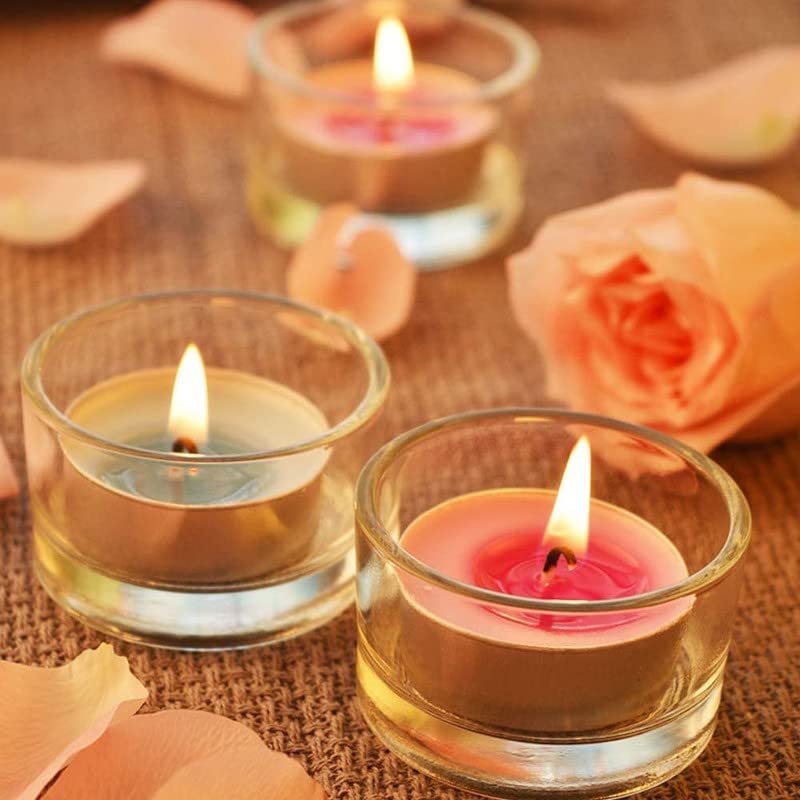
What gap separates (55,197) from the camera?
85cm

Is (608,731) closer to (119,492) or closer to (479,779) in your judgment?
(479,779)

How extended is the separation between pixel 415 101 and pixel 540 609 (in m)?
0.44

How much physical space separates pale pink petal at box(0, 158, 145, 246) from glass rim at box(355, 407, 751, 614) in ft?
1.23

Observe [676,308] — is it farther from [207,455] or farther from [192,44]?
[192,44]

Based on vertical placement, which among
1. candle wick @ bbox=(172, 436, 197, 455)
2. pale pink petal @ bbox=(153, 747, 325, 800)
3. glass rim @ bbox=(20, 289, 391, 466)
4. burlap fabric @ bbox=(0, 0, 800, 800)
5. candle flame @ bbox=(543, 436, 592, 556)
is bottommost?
burlap fabric @ bbox=(0, 0, 800, 800)


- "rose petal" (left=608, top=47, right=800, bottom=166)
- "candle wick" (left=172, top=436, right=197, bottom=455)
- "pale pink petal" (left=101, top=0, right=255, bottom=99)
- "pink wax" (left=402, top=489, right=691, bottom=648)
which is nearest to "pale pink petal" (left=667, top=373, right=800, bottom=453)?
"pink wax" (left=402, top=489, right=691, bottom=648)

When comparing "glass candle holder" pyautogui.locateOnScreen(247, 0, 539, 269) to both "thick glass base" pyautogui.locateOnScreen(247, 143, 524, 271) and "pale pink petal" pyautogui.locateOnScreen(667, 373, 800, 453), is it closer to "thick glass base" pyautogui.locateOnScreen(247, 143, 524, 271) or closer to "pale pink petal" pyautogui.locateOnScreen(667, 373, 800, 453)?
"thick glass base" pyautogui.locateOnScreen(247, 143, 524, 271)

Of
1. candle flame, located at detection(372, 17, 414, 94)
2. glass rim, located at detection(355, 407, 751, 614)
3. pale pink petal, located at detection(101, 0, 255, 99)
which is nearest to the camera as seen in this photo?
glass rim, located at detection(355, 407, 751, 614)

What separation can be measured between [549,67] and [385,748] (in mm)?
700

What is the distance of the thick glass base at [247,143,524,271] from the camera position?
838mm

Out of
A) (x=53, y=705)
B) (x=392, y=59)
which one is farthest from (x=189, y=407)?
(x=392, y=59)

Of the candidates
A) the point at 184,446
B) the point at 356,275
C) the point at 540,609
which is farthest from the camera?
the point at 356,275

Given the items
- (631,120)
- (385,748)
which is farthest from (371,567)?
(631,120)

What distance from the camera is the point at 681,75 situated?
1.06 meters
